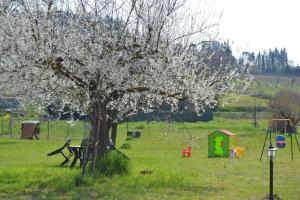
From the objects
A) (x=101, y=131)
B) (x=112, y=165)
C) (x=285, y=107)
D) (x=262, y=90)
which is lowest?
(x=112, y=165)

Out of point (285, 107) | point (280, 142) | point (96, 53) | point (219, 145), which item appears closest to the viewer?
point (96, 53)

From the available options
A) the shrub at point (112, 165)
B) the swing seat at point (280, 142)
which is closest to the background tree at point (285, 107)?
the swing seat at point (280, 142)

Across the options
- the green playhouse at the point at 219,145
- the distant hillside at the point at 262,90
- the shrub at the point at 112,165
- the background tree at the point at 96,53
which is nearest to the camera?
the background tree at the point at 96,53

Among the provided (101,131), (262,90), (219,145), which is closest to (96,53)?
(101,131)

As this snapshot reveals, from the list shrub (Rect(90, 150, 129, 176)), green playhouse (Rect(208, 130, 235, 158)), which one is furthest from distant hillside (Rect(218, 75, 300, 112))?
shrub (Rect(90, 150, 129, 176))

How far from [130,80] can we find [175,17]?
6.21 feet

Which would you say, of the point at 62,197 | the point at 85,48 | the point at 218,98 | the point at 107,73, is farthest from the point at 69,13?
the point at 218,98

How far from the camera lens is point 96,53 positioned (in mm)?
10562

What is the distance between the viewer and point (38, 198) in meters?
9.70

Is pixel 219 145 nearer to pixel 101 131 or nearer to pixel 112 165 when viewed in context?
pixel 101 131

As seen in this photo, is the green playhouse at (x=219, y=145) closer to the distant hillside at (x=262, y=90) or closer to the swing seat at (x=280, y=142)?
the swing seat at (x=280, y=142)

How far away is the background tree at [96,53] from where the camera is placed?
10.1 metres

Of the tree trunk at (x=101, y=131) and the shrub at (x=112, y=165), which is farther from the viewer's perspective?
the shrub at (x=112, y=165)

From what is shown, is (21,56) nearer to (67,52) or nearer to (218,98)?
(67,52)
